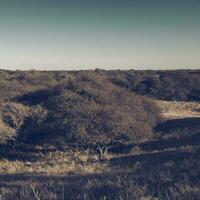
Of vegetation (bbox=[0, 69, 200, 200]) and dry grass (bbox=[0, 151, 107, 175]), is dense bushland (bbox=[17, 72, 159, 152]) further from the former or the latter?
dry grass (bbox=[0, 151, 107, 175])

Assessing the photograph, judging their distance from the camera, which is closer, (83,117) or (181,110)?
(83,117)

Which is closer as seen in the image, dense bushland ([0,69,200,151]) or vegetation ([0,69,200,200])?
vegetation ([0,69,200,200])

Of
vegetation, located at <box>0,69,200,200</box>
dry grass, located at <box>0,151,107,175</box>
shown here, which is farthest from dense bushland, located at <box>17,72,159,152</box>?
dry grass, located at <box>0,151,107,175</box>

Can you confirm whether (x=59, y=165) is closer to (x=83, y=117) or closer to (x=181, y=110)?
(x=83, y=117)

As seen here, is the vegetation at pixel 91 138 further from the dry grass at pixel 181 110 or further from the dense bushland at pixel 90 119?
the dry grass at pixel 181 110

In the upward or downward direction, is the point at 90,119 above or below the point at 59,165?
above

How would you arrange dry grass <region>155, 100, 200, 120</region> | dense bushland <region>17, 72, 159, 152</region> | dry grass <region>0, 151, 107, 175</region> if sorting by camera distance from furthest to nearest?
dry grass <region>155, 100, 200, 120</region> < dense bushland <region>17, 72, 159, 152</region> < dry grass <region>0, 151, 107, 175</region>

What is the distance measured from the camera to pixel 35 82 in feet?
205

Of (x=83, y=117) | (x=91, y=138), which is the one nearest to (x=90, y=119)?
(x=83, y=117)

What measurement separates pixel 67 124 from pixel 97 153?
2.64 metres

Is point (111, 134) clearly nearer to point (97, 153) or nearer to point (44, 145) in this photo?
point (97, 153)

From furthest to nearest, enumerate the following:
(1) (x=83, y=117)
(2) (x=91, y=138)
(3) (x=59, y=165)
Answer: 1. (1) (x=83, y=117)
2. (2) (x=91, y=138)
3. (3) (x=59, y=165)

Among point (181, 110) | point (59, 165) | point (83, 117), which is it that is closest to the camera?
point (59, 165)

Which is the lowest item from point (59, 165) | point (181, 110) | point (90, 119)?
point (59, 165)
